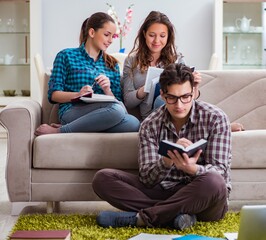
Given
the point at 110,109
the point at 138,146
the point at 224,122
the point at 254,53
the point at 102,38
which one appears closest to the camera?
the point at 224,122

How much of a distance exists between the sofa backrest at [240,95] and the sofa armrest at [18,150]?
41.3 inches

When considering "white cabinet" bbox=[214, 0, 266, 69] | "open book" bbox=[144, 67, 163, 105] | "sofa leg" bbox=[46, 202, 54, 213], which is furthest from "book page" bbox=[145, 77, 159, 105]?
"white cabinet" bbox=[214, 0, 266, 69]

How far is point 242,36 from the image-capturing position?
6.34 metres

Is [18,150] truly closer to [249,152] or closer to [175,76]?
[175,76]

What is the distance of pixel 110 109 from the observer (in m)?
3.10

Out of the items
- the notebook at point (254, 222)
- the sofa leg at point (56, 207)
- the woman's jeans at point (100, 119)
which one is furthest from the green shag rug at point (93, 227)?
the notebook at point (254, 222)

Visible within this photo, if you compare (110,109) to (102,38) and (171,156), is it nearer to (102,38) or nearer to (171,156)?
(102,38)

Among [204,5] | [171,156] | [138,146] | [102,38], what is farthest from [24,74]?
[171,156]

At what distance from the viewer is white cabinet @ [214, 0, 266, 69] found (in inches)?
249

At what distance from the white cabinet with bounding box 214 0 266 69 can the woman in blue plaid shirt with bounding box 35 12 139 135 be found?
3.14m

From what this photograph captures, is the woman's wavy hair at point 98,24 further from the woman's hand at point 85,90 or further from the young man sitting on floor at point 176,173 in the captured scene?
the young man sitting on floor at point 176,173

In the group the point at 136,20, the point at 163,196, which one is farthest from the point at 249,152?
the point at 136,20

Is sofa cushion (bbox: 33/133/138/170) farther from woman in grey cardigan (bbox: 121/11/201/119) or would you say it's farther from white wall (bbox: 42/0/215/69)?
white wall (bbox: 42/0/215/69)

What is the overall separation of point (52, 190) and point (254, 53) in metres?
3.90
